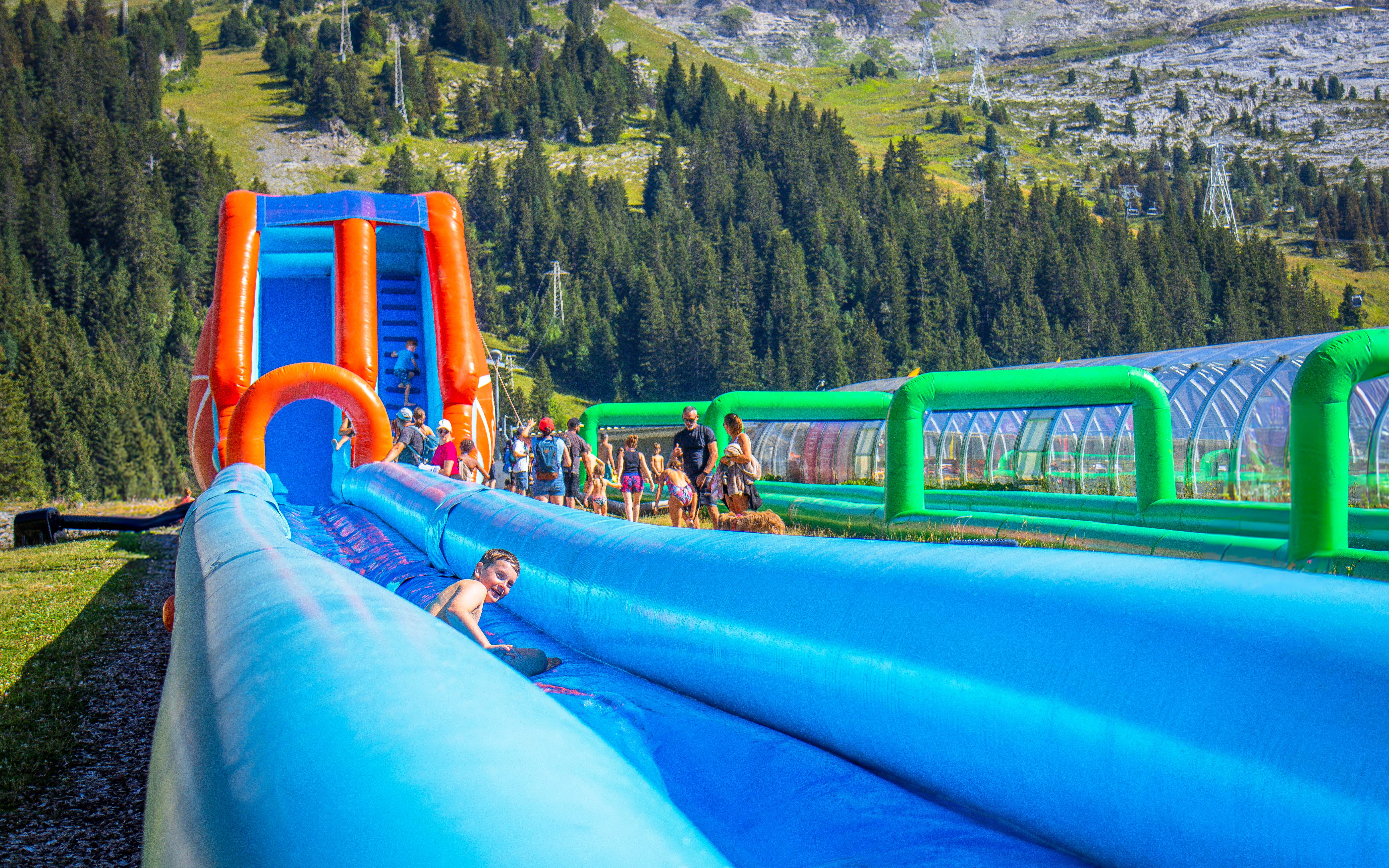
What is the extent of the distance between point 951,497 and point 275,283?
7.49 meters

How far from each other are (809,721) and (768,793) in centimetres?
25

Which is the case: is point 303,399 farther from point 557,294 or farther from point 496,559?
point 557,294

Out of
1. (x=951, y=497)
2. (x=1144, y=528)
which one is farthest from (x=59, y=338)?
(x=1144, y=528)

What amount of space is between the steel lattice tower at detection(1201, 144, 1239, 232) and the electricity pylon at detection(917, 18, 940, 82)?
202 ft

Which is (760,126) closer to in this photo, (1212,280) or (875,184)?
(875,184)

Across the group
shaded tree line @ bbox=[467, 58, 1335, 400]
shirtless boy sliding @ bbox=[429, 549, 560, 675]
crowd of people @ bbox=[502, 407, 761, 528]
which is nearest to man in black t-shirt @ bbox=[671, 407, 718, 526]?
crowd of people @ bbox=[502, 407, 761, 528]

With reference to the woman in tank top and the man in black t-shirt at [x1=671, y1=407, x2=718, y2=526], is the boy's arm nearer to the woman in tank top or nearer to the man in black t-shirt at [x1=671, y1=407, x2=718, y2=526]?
the man in black t-shirt at [x1=671, y1=407, x2=718, y2=526]

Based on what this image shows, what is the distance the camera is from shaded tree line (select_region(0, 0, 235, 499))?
1574 inches

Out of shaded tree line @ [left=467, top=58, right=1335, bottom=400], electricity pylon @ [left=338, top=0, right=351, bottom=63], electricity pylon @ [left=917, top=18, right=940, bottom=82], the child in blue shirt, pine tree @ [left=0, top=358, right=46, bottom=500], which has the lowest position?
pine tree @ [left=0, top=358, right=46, bottom=500]

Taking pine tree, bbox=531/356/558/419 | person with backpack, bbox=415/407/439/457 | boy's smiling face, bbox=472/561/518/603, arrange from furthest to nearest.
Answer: pine tree, bbox=531/356/558/419, person with backpack, bbox=415/407/439/457, boy's smiling face, bbox=472/561/518/603

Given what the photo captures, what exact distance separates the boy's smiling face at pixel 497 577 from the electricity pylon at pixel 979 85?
14992 cm

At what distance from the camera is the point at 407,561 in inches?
206

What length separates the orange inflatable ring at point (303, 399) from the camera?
8.77 metres

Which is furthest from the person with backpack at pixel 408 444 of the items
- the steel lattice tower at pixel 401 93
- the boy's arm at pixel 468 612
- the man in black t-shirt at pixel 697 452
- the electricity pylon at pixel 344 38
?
the electricity pylon at pixel 344 38
